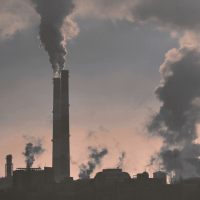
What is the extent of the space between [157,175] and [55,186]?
62.3 feet

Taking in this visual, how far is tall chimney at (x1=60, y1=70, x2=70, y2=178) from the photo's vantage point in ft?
224

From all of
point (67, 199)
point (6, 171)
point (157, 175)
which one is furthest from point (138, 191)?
point (6, 171)

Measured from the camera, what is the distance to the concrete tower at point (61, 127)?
6831 cm

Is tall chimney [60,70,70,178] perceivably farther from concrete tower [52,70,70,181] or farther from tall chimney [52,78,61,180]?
tall chimney [52,78,61,180]

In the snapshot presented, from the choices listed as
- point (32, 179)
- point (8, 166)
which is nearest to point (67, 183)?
point (32, 179)

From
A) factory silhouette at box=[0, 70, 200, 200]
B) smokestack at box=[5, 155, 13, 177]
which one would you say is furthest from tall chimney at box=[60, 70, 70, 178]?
smokestack at box=[5, 155, 13, 177]

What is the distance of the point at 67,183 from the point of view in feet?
217

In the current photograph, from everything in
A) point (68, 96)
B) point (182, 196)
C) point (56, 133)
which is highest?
point (68, 96)

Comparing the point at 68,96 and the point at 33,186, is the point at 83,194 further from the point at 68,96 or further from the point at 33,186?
the point at 68,96

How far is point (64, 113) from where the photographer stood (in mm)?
69125

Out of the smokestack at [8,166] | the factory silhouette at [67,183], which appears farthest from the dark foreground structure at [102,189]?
the smokestack at [8,166]

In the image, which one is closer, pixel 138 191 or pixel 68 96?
pixel 138 191

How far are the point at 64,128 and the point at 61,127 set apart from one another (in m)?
0.51

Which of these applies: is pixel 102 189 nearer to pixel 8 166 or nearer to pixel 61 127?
pixel 61 127
